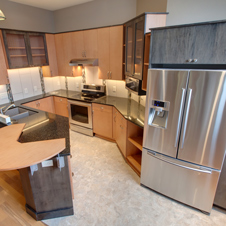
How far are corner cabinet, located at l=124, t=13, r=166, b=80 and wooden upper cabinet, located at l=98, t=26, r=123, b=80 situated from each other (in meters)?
0.39

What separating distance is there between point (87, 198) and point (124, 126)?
126cm

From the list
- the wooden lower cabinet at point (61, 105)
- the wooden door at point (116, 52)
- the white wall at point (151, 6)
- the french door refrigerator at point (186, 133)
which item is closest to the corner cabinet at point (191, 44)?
the french door refrigerator at point (186, 133)

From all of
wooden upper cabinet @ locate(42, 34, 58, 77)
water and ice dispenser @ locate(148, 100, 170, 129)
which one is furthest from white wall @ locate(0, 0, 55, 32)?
water and ice dispenser @ locate(148, 100, 170, 129)

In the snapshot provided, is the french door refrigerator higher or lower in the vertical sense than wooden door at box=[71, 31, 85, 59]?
lower

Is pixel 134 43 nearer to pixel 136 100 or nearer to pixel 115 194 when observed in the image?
pixel 136 100

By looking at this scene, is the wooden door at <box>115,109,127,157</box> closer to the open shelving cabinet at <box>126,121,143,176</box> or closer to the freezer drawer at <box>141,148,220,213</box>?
the open shelving cabinet at <box>126,121,143,176</box>

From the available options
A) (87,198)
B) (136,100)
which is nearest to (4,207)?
(87,198)

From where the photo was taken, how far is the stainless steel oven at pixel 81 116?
369 centimetres

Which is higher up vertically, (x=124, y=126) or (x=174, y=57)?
(x=174, y=57)

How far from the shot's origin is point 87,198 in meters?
A: 2.24

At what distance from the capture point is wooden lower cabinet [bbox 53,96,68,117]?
4078mm

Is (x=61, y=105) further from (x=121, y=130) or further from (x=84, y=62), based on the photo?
(x=121, y=130)

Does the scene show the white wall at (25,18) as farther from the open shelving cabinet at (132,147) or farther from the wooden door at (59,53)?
the open shelving cabinet at (132,147)

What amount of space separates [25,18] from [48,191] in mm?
3814
